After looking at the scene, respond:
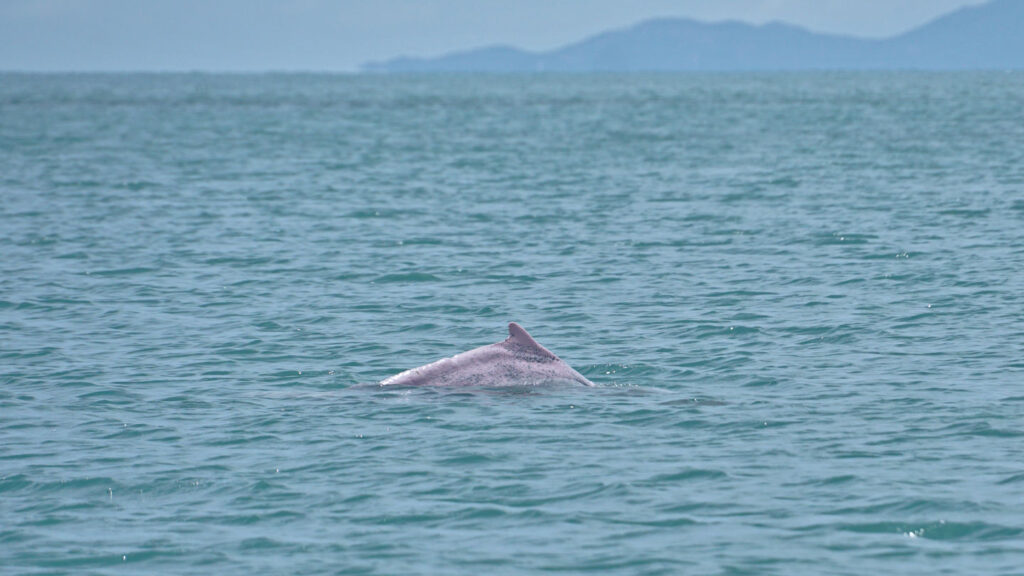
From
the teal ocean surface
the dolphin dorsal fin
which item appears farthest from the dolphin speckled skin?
the teal ocean surface

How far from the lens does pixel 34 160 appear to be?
65.7m

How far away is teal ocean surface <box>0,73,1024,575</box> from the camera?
1310cm

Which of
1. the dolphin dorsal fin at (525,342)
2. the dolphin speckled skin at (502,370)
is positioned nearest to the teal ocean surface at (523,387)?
the dolphin speckled skin at (502,370)

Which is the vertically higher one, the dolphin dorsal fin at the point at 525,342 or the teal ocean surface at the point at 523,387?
the dolphin dorsal fin at the point at 525,342

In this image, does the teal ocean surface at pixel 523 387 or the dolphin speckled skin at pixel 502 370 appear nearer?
the teal ocean surface at pixel 523 387

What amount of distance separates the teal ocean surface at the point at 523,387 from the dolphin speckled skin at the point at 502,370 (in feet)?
1.01

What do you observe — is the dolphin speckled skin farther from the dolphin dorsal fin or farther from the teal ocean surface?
the teal ocean surface

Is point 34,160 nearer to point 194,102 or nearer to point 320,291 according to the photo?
point 320,291

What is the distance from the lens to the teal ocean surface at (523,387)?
13.1m

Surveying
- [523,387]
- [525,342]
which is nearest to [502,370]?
[523,387]

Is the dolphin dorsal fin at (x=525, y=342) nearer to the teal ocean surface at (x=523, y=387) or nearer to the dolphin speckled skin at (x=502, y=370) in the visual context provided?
the dolphin speckled skin at (x=502, y=370)

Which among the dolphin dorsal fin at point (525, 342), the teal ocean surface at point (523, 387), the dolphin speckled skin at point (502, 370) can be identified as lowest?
the teal ocean surface at point (523, 387)

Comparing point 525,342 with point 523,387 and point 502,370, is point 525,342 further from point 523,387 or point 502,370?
point 523,387

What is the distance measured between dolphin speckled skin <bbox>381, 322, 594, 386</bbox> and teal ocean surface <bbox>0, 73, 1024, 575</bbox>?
31 centimetres
